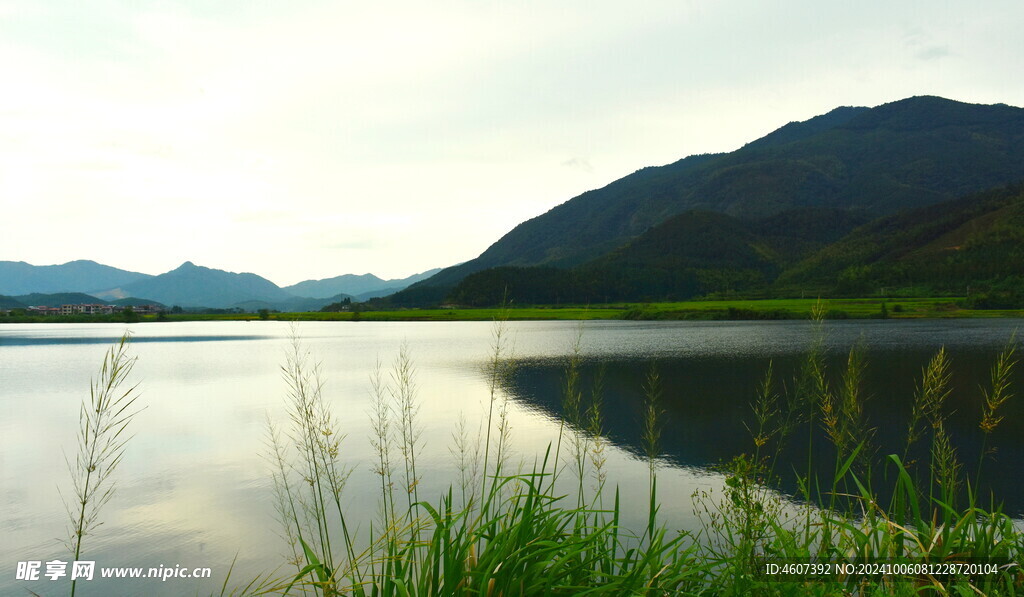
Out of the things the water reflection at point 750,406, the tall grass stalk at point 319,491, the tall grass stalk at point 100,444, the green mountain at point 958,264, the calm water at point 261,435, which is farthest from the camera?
the green mountain at point 958,264

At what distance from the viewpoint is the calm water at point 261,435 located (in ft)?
39.5

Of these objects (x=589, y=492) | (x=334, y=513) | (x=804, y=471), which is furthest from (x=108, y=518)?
(x=804, y=471)

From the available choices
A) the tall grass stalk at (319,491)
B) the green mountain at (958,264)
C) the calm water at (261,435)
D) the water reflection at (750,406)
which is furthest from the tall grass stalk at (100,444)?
the green mountain at (958,264)

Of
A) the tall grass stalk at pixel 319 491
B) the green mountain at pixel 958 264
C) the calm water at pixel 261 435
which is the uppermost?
Result: the green mountain at pixel 958 264

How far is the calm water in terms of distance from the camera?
474 inches

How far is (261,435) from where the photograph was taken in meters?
21.6

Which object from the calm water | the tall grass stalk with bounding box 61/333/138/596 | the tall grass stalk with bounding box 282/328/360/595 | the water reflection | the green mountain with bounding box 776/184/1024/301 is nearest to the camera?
the tall grass stalk with bounding box 61/333/138/596

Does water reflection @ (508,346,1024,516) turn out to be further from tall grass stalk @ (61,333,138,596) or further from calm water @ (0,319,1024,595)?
tall grass stalk @ (61,333,138,596)

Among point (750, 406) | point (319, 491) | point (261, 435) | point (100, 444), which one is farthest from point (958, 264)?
point (319, 491)

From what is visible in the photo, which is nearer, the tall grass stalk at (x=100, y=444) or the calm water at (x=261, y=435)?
the tall grass stalk at (x=100, y=444)

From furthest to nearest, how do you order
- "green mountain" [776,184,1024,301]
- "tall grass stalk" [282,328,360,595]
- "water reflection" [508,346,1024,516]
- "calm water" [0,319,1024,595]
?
"green mountain" [776,184,1024,301], "water reflection" [508,346,1024,516], "calm water" [0,319,1024,595], "tall grass stalk" [282,328,360,595]

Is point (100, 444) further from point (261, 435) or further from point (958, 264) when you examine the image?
point (958, 264)

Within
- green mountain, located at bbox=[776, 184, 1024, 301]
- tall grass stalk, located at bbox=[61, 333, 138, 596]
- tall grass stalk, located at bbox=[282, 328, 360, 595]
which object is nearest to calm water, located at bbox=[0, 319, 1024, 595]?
tall grass stalk, located at bbox=[61, 333, 138, 596]

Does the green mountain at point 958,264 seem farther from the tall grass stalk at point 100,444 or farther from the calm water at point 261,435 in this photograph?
the tall grass stalk at point 100,444
